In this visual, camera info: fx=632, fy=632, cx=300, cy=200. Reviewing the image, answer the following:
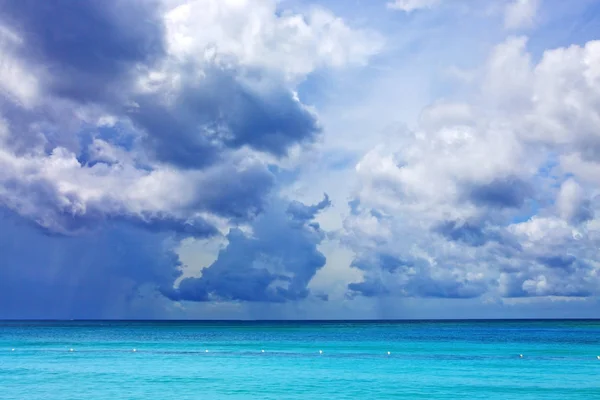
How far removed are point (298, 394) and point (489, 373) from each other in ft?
58.6

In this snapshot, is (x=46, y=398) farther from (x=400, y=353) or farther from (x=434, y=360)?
(x=400, y=353)

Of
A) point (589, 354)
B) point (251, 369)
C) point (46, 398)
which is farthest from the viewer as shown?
point (589, 354)

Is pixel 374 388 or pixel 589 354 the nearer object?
pixel 374 388

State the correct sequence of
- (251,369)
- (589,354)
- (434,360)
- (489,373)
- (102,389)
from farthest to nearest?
1. (589,354)
2. (434,360)
3. (251,369)
4. (489,373)
5. (102,389)

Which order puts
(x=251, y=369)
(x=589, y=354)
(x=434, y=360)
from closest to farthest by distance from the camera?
1. (x=251, y=369)
2. (x=434, y=360)
3. (x=589, y=354)

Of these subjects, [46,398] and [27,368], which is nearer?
[46,398]

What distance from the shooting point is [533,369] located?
172 ft

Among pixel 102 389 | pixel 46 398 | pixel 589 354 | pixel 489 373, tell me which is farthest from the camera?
pixel 589 354

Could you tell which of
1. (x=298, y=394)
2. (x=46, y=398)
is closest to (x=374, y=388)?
(x=298, y=394)

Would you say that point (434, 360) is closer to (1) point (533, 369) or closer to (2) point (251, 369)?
(1) point (533, 369)

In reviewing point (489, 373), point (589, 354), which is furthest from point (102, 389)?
point (589, 354)

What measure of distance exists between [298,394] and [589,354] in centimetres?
4145

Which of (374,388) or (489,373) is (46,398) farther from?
(489,373)

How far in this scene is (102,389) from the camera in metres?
41.5
